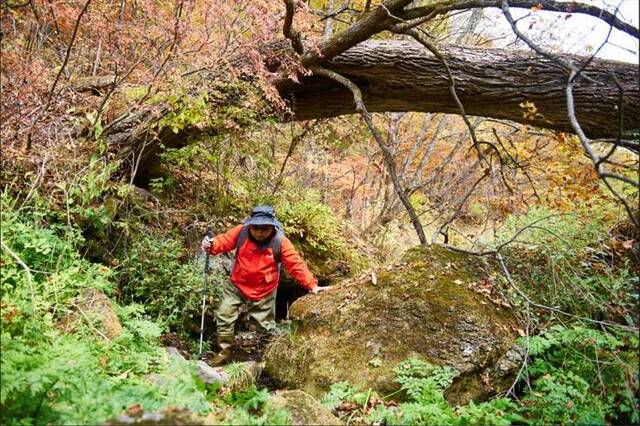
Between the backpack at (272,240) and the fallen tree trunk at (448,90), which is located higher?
the fallen tree trunk at (448,90)

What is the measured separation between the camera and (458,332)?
480cm

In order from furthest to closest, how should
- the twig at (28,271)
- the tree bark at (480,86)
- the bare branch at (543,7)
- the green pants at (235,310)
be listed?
the green pants at (235,310) → the tree bark at (480,86) → the bare branch at (543,7) → the twig at (28,271)

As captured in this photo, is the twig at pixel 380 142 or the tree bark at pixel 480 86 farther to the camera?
Answer: the twig at pixel 380 142

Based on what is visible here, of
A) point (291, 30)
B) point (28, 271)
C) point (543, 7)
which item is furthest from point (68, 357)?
point (543, 7)

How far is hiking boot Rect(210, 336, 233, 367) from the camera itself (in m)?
5.91

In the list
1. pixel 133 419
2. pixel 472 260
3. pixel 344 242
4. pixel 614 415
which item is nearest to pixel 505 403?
pixel 614 415

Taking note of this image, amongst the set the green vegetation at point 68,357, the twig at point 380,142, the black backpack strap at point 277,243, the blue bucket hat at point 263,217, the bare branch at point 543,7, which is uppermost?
the bare branch at point 543,7

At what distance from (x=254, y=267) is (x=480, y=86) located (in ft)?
12.3

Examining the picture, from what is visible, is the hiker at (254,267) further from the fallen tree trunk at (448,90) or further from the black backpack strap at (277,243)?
the fallen tree trunk at (448,90)

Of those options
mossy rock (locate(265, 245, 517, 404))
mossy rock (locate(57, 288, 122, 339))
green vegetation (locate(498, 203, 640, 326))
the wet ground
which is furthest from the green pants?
green vegetation (locate(498, 203, 640, 326))

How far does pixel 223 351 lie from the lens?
6.03 metres

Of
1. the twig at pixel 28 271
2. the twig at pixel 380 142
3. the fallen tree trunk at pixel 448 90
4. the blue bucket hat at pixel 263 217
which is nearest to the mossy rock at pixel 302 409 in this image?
the twig at pixel 28 271

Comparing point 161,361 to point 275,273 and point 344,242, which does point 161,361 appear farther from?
point 344,242

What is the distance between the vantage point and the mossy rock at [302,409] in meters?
3.35
